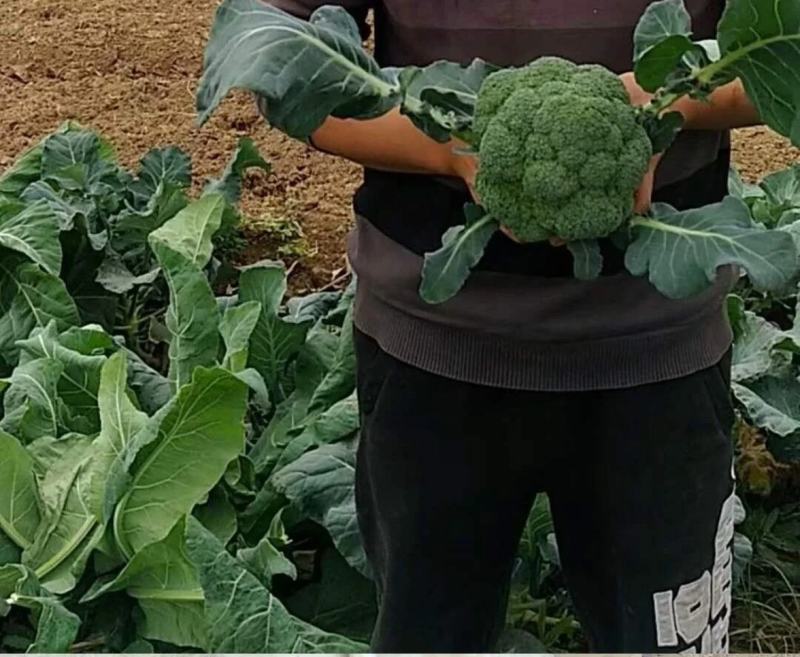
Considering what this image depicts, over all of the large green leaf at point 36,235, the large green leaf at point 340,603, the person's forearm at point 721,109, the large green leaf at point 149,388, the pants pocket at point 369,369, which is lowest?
the large green leaf at point 340,603

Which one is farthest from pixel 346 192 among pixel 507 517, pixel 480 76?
pixel 480 76

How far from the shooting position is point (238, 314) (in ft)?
6.30

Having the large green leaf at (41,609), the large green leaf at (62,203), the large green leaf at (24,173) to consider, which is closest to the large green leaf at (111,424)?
the large green leaf at (41,609)

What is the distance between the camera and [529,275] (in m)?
1.13

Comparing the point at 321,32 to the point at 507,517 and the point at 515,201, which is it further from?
the point at 507,517

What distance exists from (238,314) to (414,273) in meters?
0.80

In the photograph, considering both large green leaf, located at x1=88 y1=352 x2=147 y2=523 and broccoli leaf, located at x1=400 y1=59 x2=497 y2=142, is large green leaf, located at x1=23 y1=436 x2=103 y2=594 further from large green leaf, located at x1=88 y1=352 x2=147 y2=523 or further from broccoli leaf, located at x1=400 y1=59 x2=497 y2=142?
broccoli leaf, located at x1=400 y1=59 x2=497 y2=142

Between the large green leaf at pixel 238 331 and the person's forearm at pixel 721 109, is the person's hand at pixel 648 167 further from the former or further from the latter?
the large green leaf at pixel 238 331

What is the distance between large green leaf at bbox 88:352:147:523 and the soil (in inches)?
31.6

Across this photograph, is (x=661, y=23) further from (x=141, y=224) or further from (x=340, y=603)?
(x=141, y=224)

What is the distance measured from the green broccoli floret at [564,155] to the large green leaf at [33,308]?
3.86 ft

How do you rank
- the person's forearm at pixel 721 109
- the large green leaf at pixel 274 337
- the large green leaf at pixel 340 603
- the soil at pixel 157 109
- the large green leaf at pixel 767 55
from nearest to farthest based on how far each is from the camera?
1. the large green leaf at pixel 767 55
2. the person's forearm at pixel 721 109
3. the large green leaf at pixel 340 603
4. the large green leaf at pixel 274 337
5. the soil at pixel 157 109

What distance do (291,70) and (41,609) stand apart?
2.95ft

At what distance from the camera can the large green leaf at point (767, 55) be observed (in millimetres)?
914
